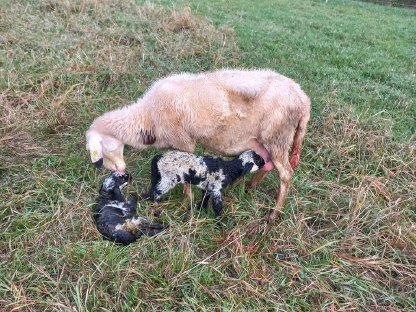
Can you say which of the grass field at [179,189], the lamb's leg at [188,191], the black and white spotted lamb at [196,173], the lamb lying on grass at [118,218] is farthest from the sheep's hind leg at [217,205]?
the lamb lying on grass at [118,218]

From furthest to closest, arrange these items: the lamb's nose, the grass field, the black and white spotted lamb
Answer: the lamb's nose
the black and white spotted lamb
the grass field

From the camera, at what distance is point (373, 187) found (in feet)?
15.7

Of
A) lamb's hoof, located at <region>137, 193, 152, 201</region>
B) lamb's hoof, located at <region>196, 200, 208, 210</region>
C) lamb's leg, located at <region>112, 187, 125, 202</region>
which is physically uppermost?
lamb's leg, located at <region>112, 187, 125, 202</region>

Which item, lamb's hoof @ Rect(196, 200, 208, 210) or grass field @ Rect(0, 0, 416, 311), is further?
lamb's hoof @ Rect(196, 200, 208, 210)

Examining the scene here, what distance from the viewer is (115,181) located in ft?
14.4

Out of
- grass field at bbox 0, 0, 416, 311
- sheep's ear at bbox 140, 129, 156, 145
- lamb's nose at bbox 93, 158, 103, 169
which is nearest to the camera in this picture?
grass field at bbox 0, 0, 416, 311

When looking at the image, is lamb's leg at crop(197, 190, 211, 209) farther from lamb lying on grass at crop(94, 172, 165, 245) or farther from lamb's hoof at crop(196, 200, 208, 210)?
lamb lying on grass at crop(94, 172, 165, 245)

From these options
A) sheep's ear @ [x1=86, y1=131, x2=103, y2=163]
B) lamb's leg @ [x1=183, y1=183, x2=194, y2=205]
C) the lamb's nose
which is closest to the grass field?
lamb's leg @ [x1=183, y1=183, x2=194, y2=205]

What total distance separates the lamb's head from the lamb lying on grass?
3.35 feet

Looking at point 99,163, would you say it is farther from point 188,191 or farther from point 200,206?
point 200,206

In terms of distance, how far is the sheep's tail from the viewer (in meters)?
4.47

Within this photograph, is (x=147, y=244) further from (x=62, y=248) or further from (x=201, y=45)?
(x=201, y=45)

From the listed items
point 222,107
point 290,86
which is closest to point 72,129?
point 222,107

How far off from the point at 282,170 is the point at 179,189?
3.64 ft
